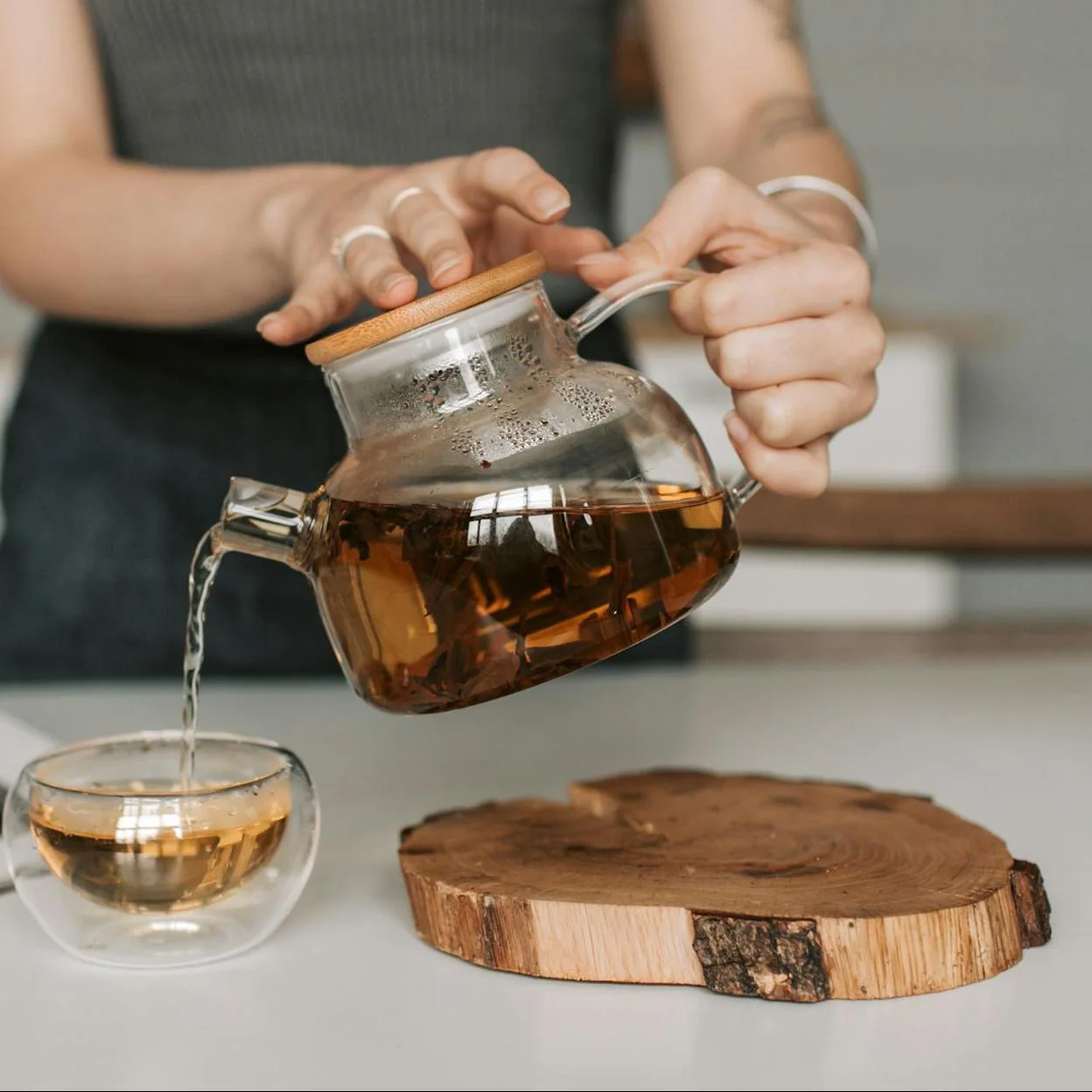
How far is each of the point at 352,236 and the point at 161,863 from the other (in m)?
0.30

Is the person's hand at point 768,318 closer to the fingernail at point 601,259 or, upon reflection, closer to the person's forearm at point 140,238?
the fingernail at point 601,259

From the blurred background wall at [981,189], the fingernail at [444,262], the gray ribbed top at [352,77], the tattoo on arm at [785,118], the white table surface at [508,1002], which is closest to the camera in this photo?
the white table surface at [508,1002]

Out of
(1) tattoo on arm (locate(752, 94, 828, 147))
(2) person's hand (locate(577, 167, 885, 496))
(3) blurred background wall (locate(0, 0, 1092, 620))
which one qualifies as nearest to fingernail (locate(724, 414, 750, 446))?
(2) person's hand (locate(577, 167, 885, 496))

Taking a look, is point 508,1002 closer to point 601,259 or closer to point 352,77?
point 601,259

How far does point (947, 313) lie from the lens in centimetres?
321

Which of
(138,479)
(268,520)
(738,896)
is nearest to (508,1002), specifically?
(738,896)

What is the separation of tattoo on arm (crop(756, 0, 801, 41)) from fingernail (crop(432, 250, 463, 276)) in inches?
22.0

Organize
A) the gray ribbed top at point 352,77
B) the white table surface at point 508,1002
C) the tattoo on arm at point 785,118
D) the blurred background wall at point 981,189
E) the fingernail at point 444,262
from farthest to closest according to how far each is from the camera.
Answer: the blurred background wall at point 981,189 → the gray ribbed top at point 352,77 → the tattoo on arm at point 785,118 → the fingernail at point 444,262 → the white table surface at point 508,1002

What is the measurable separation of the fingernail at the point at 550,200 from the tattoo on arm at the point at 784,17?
501 millimetres

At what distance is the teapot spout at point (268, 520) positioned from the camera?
2.09 ft

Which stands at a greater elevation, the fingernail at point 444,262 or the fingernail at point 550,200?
the fingernail at point 550,200

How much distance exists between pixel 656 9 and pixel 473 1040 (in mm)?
845

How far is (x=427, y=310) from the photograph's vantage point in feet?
1.85

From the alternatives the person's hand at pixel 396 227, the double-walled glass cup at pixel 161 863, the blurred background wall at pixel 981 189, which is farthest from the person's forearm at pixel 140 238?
the blurred background wall at pixel 981 189
